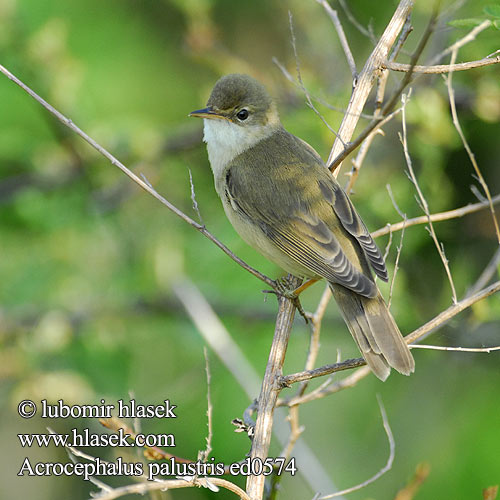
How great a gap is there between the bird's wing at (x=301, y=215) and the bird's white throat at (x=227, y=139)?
24 cm

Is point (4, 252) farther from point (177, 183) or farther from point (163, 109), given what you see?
point (163, 109)

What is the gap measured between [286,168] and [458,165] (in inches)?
105

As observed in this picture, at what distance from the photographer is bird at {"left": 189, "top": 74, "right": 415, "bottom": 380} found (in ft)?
10.7

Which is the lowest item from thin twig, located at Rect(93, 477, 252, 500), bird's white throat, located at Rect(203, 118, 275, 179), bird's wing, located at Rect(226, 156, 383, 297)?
thin twig, located at Rect(93, 477, 252, 500)

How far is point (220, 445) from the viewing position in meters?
5.25

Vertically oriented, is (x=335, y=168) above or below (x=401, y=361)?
above

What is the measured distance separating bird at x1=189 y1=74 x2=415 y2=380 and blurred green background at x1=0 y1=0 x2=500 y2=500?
0.76 m

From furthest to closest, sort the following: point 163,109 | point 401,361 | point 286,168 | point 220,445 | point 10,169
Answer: point 163,109, point 10,169, point 220,445, point 286,168, point 401,361

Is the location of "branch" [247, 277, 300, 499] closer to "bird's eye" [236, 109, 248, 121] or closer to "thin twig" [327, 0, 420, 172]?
"thin twig" [327, 0, 420, 172]

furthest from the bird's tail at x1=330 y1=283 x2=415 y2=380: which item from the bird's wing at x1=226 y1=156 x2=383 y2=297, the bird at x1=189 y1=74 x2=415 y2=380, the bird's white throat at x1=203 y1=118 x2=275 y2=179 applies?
the bird's white throat at x1=203 y1=118 x2=275 y2=179

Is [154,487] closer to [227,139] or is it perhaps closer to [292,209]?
[292,209]

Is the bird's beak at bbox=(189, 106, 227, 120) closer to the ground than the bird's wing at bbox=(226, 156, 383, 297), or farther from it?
farther from it

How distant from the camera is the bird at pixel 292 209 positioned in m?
3.27

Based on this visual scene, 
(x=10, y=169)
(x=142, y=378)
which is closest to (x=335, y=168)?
(x=142, y=378)
